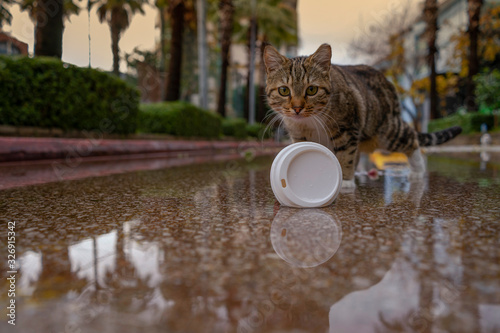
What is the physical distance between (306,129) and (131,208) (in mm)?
1356

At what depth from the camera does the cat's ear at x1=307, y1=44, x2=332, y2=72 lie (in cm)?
237

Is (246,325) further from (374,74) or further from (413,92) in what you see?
(413,92)

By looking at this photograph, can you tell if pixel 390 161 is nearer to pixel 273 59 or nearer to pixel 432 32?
pixel 273 59

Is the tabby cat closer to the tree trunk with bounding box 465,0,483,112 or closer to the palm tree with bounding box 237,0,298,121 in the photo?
the tree trunk with bounding box 465,0,483,112

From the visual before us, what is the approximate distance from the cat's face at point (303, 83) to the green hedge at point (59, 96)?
4.38 metres

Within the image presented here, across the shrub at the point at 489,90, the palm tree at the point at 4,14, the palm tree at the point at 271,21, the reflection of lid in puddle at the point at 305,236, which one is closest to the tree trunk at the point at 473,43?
the shrub at the point at 489,90

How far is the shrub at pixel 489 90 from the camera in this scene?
13500 mm

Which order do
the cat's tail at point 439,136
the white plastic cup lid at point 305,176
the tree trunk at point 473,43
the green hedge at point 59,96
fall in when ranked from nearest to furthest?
the white plastic cup lid at point 305,176
the cat's tail at point 439,136
the green hedge at point 59,96
the tree trunk at point 473,43

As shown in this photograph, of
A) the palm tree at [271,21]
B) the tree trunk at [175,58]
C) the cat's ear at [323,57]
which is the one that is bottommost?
the cat's ear at [323,57]

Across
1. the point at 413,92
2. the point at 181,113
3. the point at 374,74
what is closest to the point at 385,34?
the point at 413,92

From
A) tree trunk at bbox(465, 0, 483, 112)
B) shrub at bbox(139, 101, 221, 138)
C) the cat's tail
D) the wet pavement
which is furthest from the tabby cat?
tree trunk at bbox(465, 0, 483, 112)

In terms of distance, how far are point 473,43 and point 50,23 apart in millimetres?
15790

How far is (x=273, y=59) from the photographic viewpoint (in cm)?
254

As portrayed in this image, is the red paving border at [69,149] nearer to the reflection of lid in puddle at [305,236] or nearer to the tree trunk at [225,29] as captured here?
the reflection of lid in puddle at [305,236]
